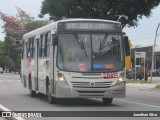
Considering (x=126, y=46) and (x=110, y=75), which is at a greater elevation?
(x=126, y=46)

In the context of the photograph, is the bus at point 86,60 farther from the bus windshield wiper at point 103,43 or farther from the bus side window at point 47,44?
the bus side window at point 47,44

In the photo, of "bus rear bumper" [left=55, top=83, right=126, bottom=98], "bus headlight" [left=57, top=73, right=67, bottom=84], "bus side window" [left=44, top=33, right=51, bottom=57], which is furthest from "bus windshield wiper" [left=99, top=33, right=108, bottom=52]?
"bus side window" [left=44, top=33, right=51, bottom=57]

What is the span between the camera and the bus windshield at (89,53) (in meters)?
19.5

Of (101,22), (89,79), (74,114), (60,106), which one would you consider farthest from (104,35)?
(74,114)

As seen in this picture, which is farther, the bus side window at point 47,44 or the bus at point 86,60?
the bus side window at point 47,44

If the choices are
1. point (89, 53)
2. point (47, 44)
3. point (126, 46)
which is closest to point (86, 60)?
point (89, 53)

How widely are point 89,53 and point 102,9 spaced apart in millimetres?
24507

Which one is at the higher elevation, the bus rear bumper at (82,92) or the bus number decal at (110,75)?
the bus number decal at (110,75)

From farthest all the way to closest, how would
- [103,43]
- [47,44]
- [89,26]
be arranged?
1. [47,44]
2. [89,26]
3. [103,43]

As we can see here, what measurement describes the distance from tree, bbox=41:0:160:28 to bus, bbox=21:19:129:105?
2323 centimetres

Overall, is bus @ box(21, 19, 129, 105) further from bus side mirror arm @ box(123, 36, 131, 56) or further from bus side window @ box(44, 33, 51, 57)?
bus side window @ box(44, 33, 51, 57)

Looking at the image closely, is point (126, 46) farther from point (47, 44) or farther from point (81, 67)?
point (47, 44)

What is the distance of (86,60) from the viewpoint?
19547 mm

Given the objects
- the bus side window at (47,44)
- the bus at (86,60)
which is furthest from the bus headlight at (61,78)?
the bus side window at (47,44)
